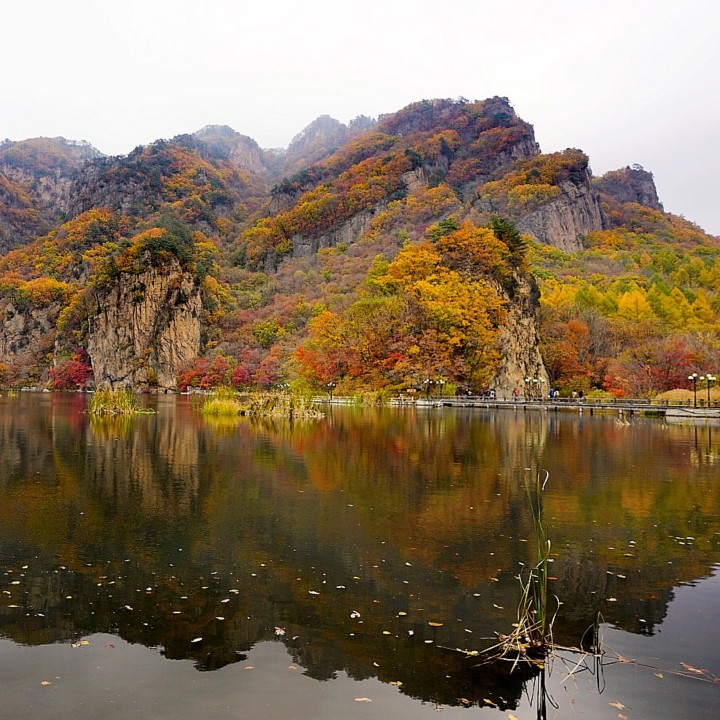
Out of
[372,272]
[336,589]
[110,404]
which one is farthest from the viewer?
[372,272]

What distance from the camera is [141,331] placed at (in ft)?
313

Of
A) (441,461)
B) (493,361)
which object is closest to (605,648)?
(441,461)

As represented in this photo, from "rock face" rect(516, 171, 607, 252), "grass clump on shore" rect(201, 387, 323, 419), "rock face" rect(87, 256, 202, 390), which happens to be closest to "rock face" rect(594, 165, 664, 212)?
"rock face" rect(516, 171, 607, 252)

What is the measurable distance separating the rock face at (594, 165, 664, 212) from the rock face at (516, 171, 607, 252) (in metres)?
40.7

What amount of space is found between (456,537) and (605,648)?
12.9ft

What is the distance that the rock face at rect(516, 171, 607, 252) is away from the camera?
372 feet

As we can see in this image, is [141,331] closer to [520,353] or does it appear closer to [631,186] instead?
[520,353]

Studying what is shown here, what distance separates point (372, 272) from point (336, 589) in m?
69.0

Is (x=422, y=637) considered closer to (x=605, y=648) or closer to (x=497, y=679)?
(x=497, y=679)

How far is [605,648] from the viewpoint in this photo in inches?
236

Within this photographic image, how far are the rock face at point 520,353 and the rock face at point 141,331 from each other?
49.6 m

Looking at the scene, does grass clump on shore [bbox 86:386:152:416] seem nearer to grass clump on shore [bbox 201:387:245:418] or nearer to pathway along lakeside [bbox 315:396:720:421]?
grass clump on shore [bbox 201:387:245:418]

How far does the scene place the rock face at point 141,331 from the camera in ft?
309

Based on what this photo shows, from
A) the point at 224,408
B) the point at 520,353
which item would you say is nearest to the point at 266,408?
the point at 224,408
